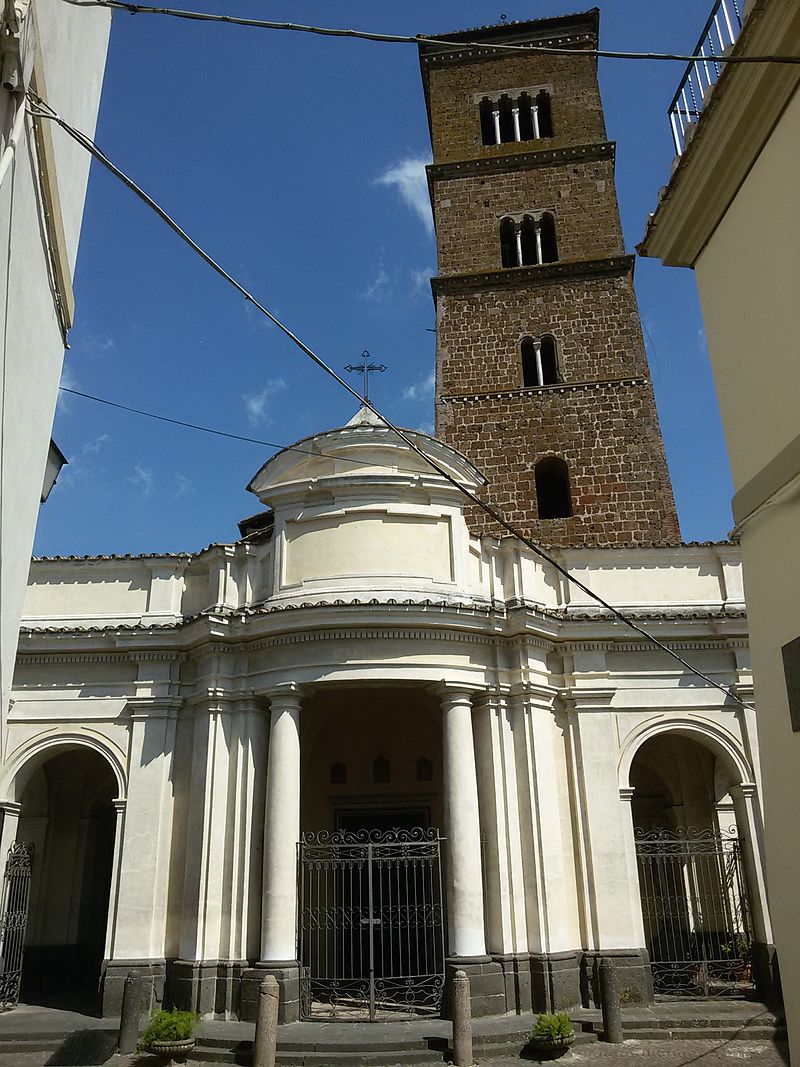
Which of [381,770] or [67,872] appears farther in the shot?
[381,770]

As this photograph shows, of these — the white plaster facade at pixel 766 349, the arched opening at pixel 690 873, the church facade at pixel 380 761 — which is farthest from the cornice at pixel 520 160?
the white plaster facade at pixel 766 349

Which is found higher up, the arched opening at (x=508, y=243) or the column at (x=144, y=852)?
→ the arched opening at (x=508, y=243)

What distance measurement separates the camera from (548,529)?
845 inches

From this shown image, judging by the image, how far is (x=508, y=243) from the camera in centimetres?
2542

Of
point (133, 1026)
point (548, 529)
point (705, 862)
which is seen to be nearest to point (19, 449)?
point (133, 1026)

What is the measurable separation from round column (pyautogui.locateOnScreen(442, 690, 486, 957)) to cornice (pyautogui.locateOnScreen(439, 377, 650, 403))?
11236 millimetres

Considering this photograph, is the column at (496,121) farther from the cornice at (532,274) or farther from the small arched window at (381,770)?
the small arched window at (381,770)

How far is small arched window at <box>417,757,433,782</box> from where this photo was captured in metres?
16.9

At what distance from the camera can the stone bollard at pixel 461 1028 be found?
10.7 meters

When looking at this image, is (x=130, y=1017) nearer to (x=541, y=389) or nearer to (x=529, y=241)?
(x=541, y=389)

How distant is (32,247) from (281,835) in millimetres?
9667

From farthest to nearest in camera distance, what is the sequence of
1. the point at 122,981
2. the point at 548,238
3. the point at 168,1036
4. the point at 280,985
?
the point at 548,238 → the point at 122,981 → the point at 280,985 → the point at 168,1036

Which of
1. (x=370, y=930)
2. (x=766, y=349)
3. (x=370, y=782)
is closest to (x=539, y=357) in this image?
(x=370, y=782)

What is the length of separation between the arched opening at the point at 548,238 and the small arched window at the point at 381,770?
601 inches
